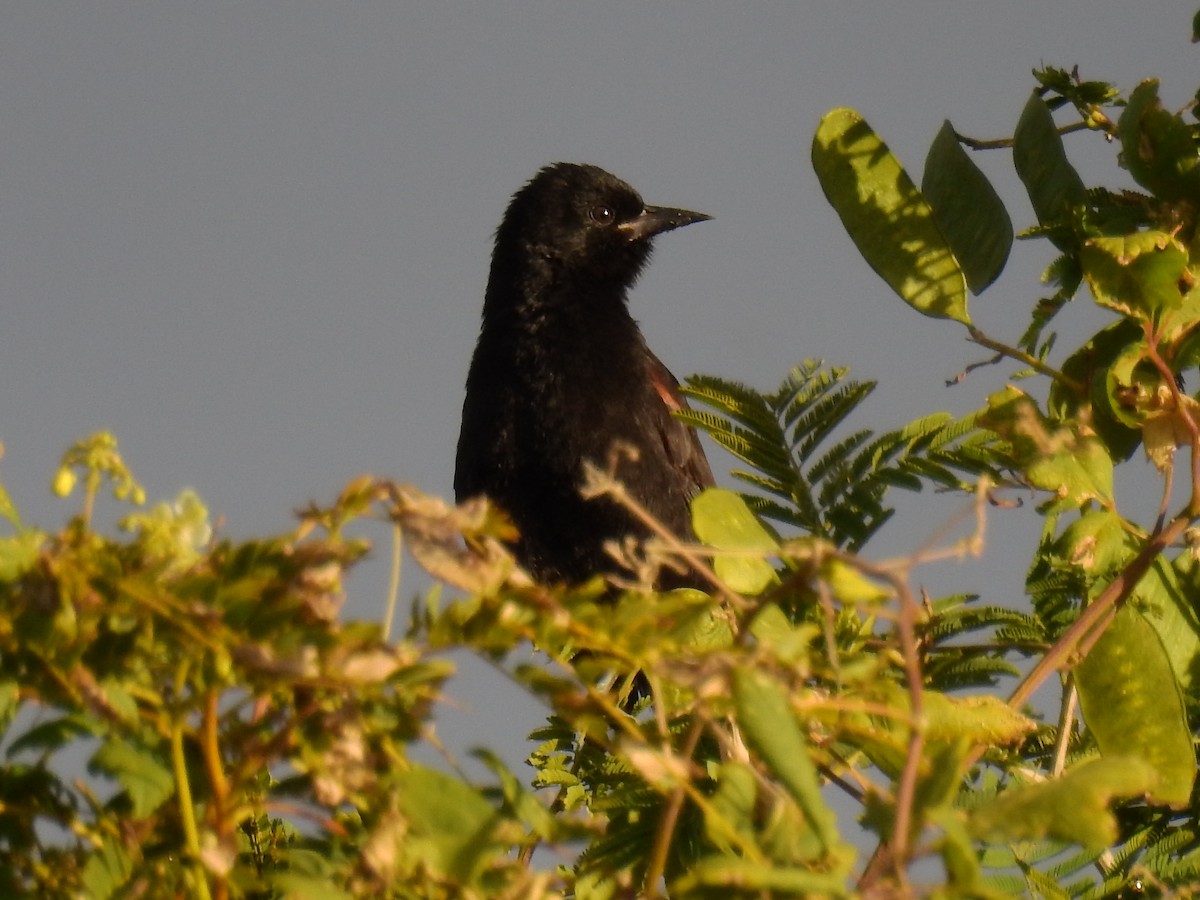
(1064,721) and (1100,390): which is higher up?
(1100,390)

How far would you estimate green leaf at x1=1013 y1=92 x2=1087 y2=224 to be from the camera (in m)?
1.82

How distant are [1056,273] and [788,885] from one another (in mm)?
1208

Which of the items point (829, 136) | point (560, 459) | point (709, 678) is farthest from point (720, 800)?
point (560, 459)

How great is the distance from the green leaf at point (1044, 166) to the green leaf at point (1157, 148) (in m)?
0.07

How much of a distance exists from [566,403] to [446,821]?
4.55 metres

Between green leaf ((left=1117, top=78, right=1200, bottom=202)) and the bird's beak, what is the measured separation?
4.49 m

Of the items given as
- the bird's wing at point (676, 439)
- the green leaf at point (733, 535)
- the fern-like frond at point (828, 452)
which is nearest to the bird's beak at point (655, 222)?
the bird's wing at point (676, 439)

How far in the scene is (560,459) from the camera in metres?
5.44

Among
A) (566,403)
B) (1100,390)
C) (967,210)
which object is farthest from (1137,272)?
(566,403)

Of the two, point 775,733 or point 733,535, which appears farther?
point 733,535

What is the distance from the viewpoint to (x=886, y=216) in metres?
1.90

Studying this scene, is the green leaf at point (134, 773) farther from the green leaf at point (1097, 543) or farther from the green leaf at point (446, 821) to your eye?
the green leaf at point (1097, 543)

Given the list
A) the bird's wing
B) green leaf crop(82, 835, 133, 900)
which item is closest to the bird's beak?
the bird's wing

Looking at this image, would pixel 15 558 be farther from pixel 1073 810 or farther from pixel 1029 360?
pixel 1029 360
